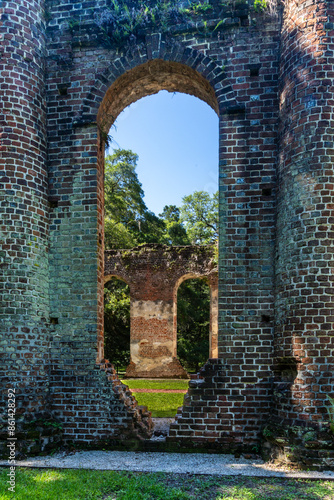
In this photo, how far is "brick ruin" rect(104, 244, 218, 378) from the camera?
16.4 m

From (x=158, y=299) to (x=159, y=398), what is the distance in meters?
6.60

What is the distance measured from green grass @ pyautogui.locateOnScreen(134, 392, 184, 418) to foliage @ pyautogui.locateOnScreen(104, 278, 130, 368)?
12414mm

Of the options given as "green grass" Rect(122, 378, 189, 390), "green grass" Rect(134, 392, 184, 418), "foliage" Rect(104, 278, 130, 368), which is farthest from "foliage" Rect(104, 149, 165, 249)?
"green grass" Rect(134, 392, 184, 418)

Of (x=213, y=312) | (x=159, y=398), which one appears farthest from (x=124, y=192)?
(x=159, y=398)

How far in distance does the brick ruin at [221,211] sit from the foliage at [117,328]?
17513 millimetres

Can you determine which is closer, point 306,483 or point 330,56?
point 306,483

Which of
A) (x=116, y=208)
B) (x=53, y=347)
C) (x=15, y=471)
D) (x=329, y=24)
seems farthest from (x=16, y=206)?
(x=116, y=208)

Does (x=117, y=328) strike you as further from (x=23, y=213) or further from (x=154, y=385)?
(x=23, y=213)

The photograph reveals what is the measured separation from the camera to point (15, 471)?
5004mm

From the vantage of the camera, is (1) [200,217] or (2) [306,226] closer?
(2) [306,226]

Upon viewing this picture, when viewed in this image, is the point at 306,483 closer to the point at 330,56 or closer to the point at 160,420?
the point at 160,420

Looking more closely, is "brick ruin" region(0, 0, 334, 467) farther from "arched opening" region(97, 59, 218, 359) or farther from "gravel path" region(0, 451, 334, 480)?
"gravel path" region(0, 451, 334, 480)

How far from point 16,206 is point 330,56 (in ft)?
16.1

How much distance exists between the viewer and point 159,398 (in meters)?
10.4
